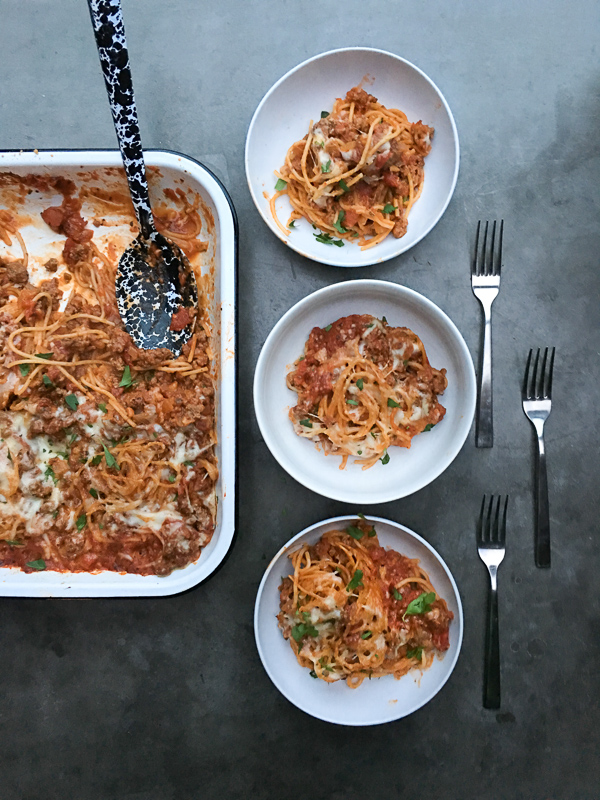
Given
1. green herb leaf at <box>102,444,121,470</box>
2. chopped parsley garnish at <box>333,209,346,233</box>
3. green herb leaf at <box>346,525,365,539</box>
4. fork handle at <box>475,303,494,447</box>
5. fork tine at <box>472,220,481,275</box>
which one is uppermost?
chopped parsley garnish at <box>333,209,346,233</box>

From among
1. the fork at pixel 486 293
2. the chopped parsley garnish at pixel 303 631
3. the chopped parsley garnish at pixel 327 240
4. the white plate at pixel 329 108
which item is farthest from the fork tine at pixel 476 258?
A: the chopped parsley garnish at pixel 303 631

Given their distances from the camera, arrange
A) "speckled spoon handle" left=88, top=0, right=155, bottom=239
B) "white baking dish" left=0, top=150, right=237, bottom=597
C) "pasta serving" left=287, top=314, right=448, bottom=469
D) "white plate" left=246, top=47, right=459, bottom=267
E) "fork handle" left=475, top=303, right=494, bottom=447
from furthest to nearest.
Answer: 1. "fork handle" left=475, top=303, right=494, bottom=447
2. "white plate" left=246, top=47, right=459, bottom=267
3. "pasta serving" left=287, top=314, right=448, bottom=469
4. "white baking dish" left=0, top=150, right=237, bottom=597
5. "speckled spoon handle" left=88, top=0, right=155, bottom=239

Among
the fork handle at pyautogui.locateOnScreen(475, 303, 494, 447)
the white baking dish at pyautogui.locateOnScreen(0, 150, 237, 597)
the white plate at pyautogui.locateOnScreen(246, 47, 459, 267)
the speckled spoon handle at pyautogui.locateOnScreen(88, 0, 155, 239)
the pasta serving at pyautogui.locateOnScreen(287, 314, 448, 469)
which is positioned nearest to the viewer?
the speckled spoon handle at pyautogui.locateOnScreen(88, 0, 155, 239)

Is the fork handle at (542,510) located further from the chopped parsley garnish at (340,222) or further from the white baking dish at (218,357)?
the white baking dish at (218,357)

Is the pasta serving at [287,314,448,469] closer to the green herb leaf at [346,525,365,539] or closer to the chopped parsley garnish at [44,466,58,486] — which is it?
the green herb leaf at [346,525,365,539]

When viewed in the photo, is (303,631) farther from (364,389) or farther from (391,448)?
(364,389)

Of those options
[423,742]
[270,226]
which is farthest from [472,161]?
[423,742]

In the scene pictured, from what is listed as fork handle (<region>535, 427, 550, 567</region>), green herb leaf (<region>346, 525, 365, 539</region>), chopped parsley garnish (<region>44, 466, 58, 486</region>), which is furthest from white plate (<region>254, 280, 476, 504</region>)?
chopped parsley garnish (<region>44, 466, 58, 486</region>)

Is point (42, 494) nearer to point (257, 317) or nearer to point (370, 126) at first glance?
point (257, 317)
